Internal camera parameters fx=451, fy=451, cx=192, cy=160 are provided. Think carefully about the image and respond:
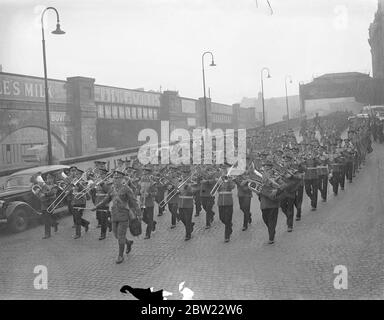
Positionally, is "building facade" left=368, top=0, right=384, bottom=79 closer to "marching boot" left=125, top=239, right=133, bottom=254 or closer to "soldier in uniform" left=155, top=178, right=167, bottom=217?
"soldier in uniform" left=155, top=178, right=167, bottom=217

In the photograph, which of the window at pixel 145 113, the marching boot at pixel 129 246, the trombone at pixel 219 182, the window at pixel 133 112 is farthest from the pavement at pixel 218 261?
the window at pixel 145 113

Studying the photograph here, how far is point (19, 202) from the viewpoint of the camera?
483 inches

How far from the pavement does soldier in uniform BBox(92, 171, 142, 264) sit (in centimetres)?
39

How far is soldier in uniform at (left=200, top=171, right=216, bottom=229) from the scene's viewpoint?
1131 centimetres

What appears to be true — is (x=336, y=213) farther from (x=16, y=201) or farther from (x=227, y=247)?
(x=16, y=201)

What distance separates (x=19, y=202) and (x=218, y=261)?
260 inches

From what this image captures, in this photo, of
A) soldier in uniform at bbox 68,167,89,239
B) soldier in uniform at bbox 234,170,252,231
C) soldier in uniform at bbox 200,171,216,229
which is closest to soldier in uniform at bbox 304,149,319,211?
soldier in uniform at bbox 234,170,252,231

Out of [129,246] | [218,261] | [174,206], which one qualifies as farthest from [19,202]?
[218,261]

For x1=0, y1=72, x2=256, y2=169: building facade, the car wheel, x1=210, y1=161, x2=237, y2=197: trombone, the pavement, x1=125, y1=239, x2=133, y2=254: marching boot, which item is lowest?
the pavement

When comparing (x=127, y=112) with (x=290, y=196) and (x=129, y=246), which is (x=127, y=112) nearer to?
(x=290, y=196)

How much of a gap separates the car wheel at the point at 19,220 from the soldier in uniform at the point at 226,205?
5.60 metres

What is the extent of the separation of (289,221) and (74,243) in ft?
16.5

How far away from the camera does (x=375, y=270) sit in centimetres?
725

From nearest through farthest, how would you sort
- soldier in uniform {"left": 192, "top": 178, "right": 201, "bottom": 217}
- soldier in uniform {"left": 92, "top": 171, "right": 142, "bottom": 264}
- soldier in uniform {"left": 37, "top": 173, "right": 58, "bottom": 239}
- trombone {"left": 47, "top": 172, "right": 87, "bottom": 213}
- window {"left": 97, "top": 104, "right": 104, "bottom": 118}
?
soldier in uniform {"left": 92, "top": 171, "right": 142, "bottom": 264} < soldier in uniform {"left": 37, "top": 173, "right": 58, "bottom": 239} < soldier in uniform {"left": 192, "top": 178, "right": 201, "bottom": 217} < trombone {"left": 47, "top": 172, "right": 87, "bottom": 213} < window {"left": 97, "top": 104, "right": 104, "bottom": 118}
